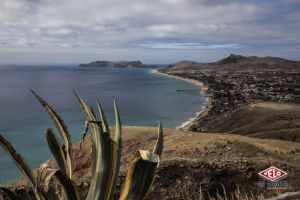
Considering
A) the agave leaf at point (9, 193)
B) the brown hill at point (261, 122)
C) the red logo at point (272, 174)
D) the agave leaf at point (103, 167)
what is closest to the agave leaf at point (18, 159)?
the agave leaf at point (9, 193)

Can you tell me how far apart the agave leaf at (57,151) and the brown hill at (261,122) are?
25029 mm

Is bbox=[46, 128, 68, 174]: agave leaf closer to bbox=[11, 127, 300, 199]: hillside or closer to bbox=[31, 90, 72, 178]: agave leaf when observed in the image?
bbox=[31, 90, 72, 178]: agave leaf

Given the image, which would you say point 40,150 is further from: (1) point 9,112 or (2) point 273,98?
(2) point 273,98

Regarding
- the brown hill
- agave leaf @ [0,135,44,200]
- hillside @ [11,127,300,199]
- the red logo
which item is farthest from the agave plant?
the brown hill

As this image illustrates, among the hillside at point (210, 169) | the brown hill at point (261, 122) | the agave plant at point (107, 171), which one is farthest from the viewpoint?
the brown hill at point (261, 122)

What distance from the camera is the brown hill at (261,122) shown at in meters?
28.9

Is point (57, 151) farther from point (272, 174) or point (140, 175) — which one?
point (272, 174)

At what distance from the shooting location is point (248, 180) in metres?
9.25

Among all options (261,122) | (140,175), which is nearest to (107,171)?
(140,175)

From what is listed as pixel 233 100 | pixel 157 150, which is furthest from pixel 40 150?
pixel 233 100

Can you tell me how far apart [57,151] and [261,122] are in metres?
32.6

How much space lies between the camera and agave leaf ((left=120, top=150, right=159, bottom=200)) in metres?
2.45

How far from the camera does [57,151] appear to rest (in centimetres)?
298

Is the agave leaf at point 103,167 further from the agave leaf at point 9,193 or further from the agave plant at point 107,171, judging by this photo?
the agave leaf at point 9,193
